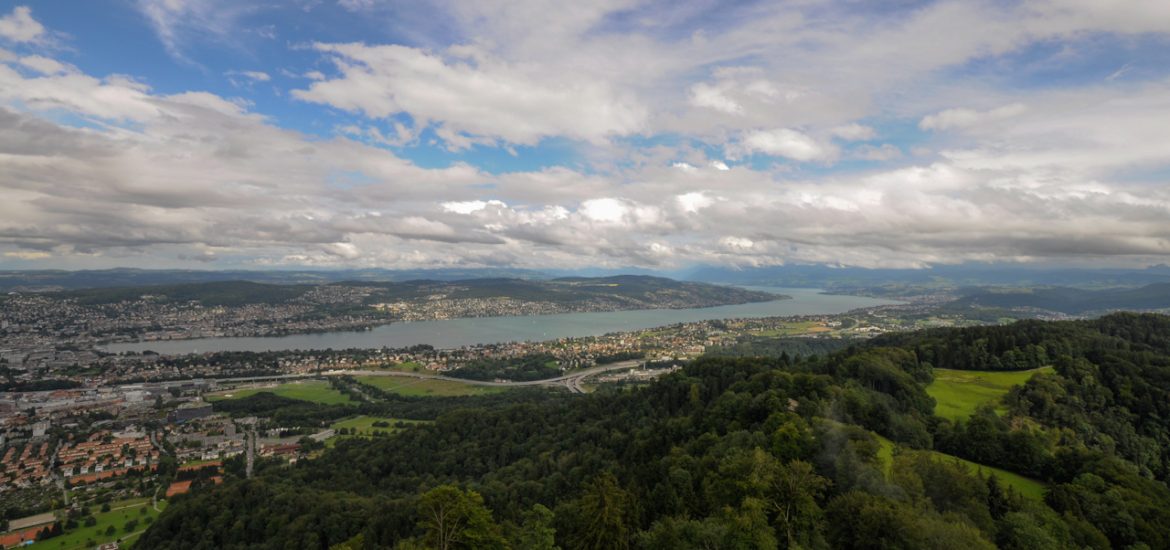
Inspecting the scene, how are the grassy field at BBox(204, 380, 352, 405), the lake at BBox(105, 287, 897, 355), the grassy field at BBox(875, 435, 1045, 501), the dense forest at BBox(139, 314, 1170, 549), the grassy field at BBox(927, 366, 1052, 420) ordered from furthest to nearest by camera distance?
1. the lake at BBox(105, 287, 897, 355)
2. the grassy field at BBox(204, 380, 352, 405)
3. the grassy field at BBox(927, 366, 1052, 420)
4. the grassy field at BBox(875, 435, 1045, 501)
5. the dense forest at BBox(139, 314, 1170, 549)

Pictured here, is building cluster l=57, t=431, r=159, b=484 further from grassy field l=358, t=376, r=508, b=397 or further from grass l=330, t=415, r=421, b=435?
grassy field l=358, t=376, r=508, b=397

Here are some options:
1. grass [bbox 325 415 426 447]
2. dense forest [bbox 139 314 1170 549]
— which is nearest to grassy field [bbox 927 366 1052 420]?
dense forest [bbox 139 314 1170 549]

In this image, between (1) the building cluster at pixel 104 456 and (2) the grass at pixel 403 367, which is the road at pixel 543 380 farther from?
(1) the building cluster at pixel 104 456

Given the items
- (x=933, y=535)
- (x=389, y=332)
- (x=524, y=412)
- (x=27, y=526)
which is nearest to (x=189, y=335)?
(x=389, y=332)

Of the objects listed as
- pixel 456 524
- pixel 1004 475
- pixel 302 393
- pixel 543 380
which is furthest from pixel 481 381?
pixel 1004 475

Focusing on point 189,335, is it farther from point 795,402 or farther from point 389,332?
point 795,402

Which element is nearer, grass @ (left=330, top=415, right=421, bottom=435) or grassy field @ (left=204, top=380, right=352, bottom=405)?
grass @ (left=330, top=415, right=421, bottom=435)

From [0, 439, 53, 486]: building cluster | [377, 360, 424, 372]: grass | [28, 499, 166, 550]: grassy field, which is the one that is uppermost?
[377, 360, 424, 372]: grass
